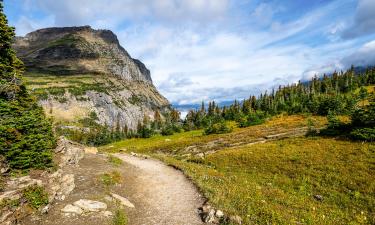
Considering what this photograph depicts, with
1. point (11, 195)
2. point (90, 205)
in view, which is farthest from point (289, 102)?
point (11, 195)

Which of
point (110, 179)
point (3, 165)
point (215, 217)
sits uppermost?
point (3, 165)

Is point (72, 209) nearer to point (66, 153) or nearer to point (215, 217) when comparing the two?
point (215, 217)

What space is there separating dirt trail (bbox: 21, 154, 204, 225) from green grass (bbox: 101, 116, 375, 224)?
1639mm

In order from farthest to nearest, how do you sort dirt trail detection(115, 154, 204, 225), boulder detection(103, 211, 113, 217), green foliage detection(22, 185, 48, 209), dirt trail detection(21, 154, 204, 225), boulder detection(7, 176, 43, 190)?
1. boulder detection(103, 211, 113, 217)
2. dirt trail detection(115, 154, 204, 225)
3. boulder detection(7, 176, 43, 190)
4. dirt trail detection(21, 154, 204, 225)
5. green foliage detection(22, 185, 48, 209)

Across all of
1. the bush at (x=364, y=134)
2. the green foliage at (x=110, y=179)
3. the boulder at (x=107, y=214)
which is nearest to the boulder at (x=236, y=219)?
the boulder at (x=107, y=214)

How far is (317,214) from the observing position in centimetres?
Result: 1959

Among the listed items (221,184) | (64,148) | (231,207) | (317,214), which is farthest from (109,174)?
(317,214)

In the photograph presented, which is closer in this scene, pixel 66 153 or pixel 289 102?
pixel 66 153

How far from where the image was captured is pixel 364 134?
3962cm

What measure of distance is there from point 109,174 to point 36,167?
8.37m

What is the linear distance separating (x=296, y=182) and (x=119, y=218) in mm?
19787

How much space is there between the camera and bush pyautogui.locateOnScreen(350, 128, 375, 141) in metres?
38.9

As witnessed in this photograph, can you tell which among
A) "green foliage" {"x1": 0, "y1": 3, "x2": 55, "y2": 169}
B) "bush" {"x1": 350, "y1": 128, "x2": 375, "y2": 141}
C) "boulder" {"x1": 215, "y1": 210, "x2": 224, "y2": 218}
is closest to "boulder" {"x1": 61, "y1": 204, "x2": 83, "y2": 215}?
"green foliage" {"x1": 0, "y1": 3, "x2": 55, "y2": 169}

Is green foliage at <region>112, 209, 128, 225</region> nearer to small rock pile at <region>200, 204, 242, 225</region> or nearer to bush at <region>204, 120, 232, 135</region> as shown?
small rock pile at <region>200, 204, 242, 225</region>
